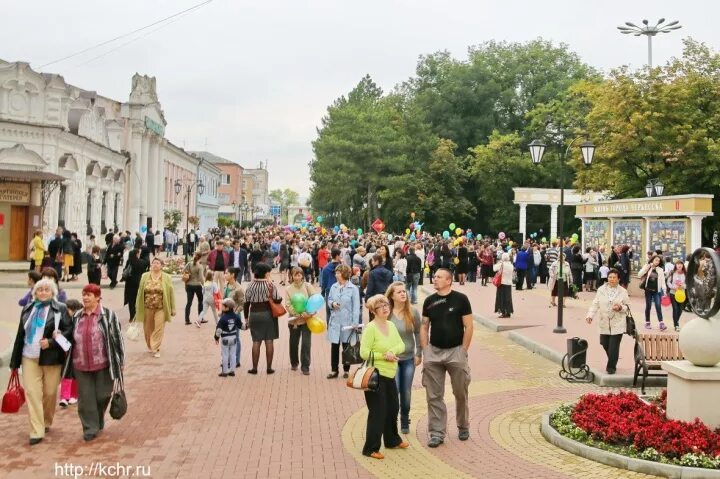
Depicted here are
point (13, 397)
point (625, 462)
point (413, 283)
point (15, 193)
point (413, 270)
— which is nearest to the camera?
point (625, 462)

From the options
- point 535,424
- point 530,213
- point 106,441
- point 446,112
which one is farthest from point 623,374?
point 446,112

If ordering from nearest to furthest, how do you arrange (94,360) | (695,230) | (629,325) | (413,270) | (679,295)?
(94,360) < (629,325) < (679,295) < (413,270) < (695,230)

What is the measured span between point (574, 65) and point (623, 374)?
61.9 metres

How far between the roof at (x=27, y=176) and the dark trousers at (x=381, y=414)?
2517 centimetres

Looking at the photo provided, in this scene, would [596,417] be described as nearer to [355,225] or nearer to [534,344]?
[534,344]

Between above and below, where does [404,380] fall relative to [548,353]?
above

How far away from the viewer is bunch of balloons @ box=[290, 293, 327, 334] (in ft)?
37.1

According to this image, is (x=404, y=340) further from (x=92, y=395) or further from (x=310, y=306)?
(x=92, y=395)

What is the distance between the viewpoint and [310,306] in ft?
37.2

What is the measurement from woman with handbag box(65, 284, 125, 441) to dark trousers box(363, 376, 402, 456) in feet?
9.07

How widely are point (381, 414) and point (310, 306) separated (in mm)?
4123

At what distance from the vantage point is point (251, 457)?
7316 millimetres

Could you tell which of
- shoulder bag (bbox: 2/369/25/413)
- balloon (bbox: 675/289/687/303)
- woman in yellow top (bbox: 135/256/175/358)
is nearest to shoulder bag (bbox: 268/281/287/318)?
woman in yellow top (bbox: 135/256/175/358)

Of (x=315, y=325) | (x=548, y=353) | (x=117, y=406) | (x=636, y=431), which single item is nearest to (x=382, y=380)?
(x=636, y=431)
